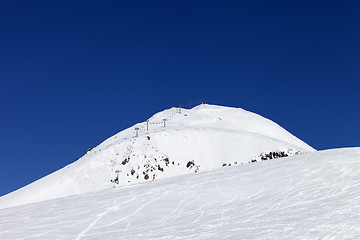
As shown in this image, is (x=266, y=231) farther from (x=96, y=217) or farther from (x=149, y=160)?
(x=149, y=160)

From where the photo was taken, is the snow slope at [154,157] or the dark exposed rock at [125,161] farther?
the dark exposed rock at [125,161]

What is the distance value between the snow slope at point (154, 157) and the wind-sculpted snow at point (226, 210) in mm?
37666

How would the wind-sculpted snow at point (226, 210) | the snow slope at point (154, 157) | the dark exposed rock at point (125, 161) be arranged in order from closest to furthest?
the wind-sculpted snow at point (226, 210) < the snow slope at point (154, 157) < the dark exposed rock at point (125, 161)

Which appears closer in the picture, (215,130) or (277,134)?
(215,130)

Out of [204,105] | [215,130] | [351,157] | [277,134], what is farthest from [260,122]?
[351,157]

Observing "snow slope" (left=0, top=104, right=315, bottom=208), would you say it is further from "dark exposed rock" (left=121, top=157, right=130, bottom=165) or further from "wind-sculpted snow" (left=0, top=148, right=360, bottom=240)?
"wind-sculpted snow" (left=0, top=148, right=360, bottom=240)

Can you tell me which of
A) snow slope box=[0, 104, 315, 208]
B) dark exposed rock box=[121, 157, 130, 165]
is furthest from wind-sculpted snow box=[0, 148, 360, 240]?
dark exposed rock box=[121, 157, 130, 165]

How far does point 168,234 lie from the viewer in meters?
9.38

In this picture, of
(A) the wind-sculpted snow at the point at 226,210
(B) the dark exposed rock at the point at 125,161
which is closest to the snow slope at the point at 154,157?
(B) the dark exposed rock at the point at 125,161

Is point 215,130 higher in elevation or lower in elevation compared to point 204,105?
lower

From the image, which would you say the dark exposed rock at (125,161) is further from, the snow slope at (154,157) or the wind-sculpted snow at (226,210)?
the wind-sculpted snow at (226,210)

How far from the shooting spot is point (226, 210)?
37.1 feet

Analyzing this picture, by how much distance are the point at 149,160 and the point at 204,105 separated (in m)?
49.8

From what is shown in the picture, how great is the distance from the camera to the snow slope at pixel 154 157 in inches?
2131
